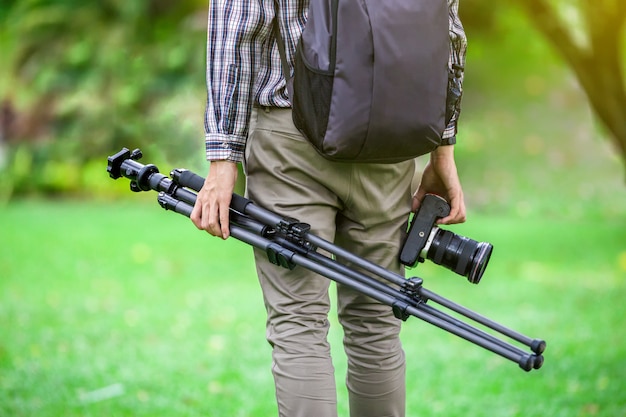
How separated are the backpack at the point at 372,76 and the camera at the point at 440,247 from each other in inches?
13.3

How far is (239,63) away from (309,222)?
0.44m

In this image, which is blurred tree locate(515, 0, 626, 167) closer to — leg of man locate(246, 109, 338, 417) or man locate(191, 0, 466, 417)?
man locate(191, 0, 466, 417)

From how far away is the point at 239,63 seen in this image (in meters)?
2.21

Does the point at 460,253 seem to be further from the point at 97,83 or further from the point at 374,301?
the point at 97,83

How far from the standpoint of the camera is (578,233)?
849 centimetres

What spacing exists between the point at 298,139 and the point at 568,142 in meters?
10.1

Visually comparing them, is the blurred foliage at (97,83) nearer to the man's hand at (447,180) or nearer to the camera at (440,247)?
the man's hand at (447,180)

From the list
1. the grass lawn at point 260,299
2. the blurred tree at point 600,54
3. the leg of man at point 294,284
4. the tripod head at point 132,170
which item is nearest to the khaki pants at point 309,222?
the leg of man at point 294,284

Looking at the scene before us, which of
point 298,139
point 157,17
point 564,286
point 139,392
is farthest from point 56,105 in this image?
point 298,139

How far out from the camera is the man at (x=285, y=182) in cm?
221

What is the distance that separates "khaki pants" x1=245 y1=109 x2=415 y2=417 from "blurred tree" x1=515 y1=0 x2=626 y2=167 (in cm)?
233

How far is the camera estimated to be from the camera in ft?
7.98

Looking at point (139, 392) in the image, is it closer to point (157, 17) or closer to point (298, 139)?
point (298, 139)

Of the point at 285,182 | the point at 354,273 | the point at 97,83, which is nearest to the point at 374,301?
the point at 354,273
